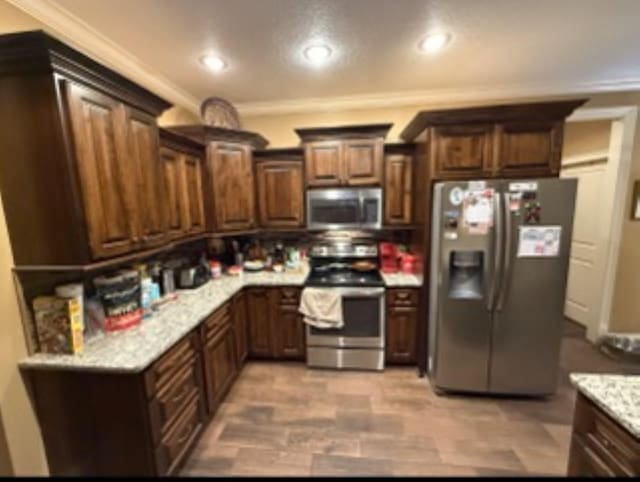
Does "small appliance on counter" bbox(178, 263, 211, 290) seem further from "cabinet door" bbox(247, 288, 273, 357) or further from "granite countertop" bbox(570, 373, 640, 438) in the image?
"granite countertop" bbox(570, 373, 640, 438)

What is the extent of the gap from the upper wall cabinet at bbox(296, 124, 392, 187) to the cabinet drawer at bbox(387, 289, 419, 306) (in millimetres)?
1124

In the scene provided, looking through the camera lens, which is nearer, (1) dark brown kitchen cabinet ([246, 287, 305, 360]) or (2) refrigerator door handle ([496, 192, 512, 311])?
(2) refrigerator door handle ([496, 192, 512, 311])

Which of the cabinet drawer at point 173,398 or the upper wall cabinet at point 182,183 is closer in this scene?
the cabinet drawer at point 173,398

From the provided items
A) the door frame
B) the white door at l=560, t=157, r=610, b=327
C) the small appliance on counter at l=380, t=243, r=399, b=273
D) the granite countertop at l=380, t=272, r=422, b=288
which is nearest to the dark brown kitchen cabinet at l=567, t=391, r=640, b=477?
the granite countertop at l=380, t=272, r=422, b=288

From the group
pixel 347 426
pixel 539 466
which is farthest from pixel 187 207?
pixel 539 466

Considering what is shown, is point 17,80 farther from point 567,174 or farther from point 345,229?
point 567,174

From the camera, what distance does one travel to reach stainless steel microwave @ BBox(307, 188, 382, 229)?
9.67ft

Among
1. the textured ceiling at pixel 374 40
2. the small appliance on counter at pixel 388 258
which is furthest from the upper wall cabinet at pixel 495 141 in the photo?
the small appliance on counter at pixel 388 258

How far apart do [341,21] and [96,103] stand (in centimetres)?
153

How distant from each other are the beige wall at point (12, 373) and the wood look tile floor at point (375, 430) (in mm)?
843

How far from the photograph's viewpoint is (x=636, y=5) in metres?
1.70

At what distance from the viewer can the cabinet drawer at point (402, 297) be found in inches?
106

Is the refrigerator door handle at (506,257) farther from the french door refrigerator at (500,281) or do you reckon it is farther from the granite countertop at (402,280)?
the granite countertop at (402,280)

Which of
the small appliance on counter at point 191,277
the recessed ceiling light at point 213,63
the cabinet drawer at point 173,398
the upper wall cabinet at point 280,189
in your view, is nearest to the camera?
the cabinet drawer at point 173,398
